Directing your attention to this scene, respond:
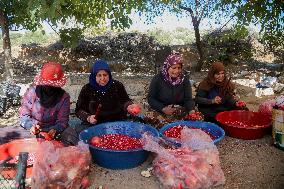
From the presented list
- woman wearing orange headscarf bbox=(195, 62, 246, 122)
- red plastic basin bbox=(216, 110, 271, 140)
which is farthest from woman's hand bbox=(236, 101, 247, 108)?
red plastic basin bbox=(216, 110, 271, 140)

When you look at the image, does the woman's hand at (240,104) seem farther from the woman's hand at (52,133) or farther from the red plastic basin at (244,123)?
the woman's hand at (52,133)

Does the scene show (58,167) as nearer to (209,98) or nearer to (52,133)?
(52,133)

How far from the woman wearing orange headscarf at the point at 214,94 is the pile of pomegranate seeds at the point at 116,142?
1.51 m

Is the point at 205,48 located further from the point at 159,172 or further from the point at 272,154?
the point at 159,172

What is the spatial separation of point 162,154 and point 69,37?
4.73m

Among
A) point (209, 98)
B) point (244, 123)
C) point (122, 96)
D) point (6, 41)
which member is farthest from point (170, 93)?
point (6, 41)

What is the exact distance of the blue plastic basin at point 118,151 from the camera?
362cm

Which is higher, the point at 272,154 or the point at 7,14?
the point at 7,14

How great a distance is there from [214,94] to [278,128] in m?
1.13

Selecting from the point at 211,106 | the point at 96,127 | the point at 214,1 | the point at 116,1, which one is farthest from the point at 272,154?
the point at 214,1

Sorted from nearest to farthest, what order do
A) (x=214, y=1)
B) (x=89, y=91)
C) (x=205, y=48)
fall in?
(x=89, y=91) < (x=214, y=1) < (x=205, y=48)

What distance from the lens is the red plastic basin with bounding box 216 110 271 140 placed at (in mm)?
4523

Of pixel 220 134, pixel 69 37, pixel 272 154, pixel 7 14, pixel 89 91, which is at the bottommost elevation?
pixel 272 154

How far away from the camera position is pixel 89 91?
4.50 m
